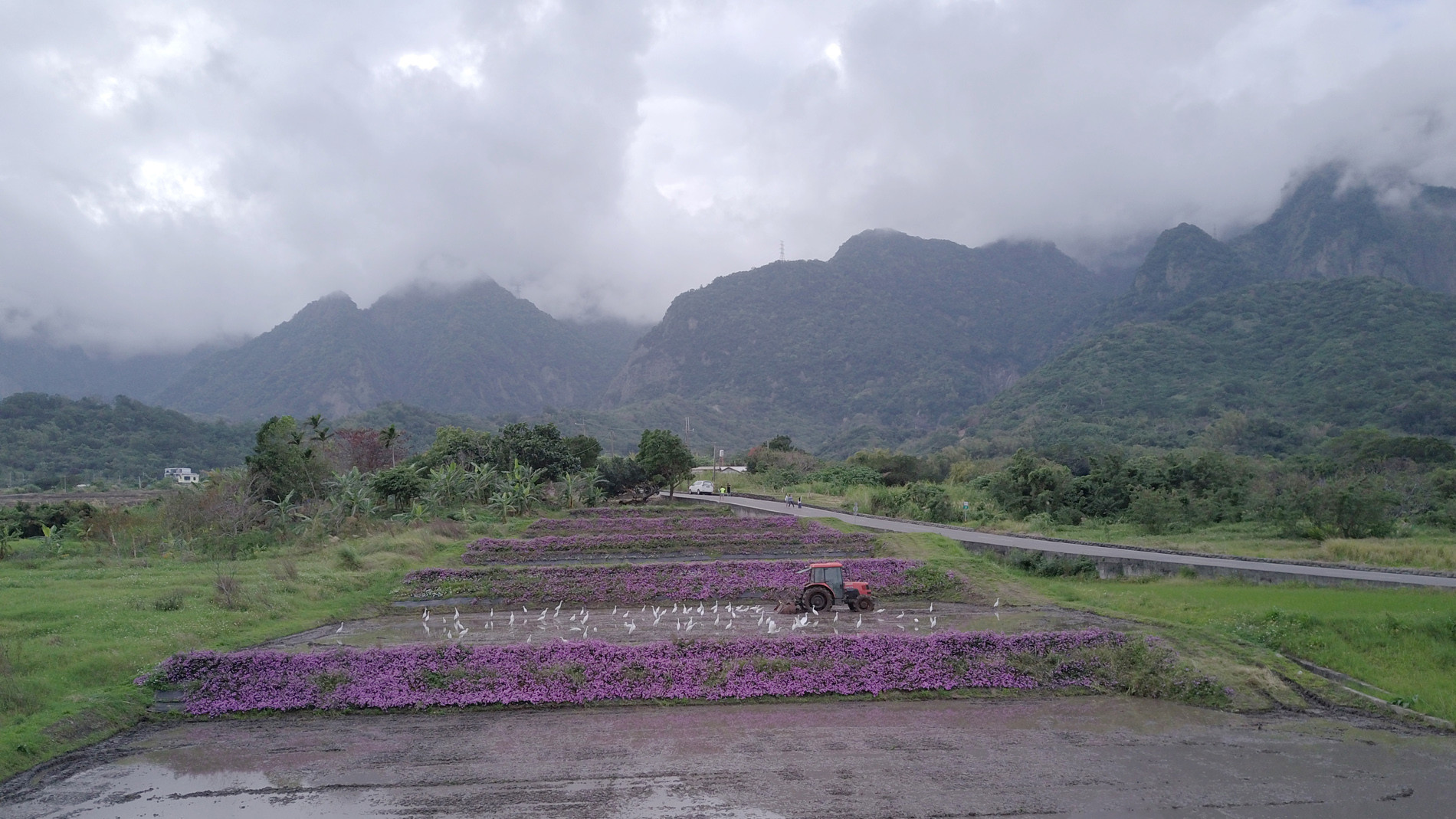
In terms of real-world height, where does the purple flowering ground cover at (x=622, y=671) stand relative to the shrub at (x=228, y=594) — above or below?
below

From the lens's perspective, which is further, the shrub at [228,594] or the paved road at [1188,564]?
the paved road at [1188,564]

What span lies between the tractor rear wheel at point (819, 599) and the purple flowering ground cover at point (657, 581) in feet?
7.35

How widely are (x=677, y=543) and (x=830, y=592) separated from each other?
12834 mm

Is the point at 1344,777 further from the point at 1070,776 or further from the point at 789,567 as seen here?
the point at 789,567

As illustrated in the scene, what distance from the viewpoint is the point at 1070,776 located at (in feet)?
30.9

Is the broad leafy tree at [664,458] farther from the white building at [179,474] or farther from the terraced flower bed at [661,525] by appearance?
the white building at [179,474]

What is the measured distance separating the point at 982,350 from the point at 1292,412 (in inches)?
4322

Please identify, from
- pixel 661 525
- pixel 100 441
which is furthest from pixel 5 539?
pixel 100 441

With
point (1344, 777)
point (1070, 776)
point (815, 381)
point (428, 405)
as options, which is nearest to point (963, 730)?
point (1070, 776)

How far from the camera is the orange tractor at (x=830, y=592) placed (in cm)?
1872

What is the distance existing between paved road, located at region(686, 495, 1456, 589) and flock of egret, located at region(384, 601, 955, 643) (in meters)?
8.52

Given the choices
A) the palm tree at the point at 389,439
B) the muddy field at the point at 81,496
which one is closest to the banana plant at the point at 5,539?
the palm tree at the point at 389,439

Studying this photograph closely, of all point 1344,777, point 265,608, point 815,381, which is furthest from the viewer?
point 815,381

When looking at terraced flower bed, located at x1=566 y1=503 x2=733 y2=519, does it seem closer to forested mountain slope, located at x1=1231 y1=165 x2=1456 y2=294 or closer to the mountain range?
the mountain range
